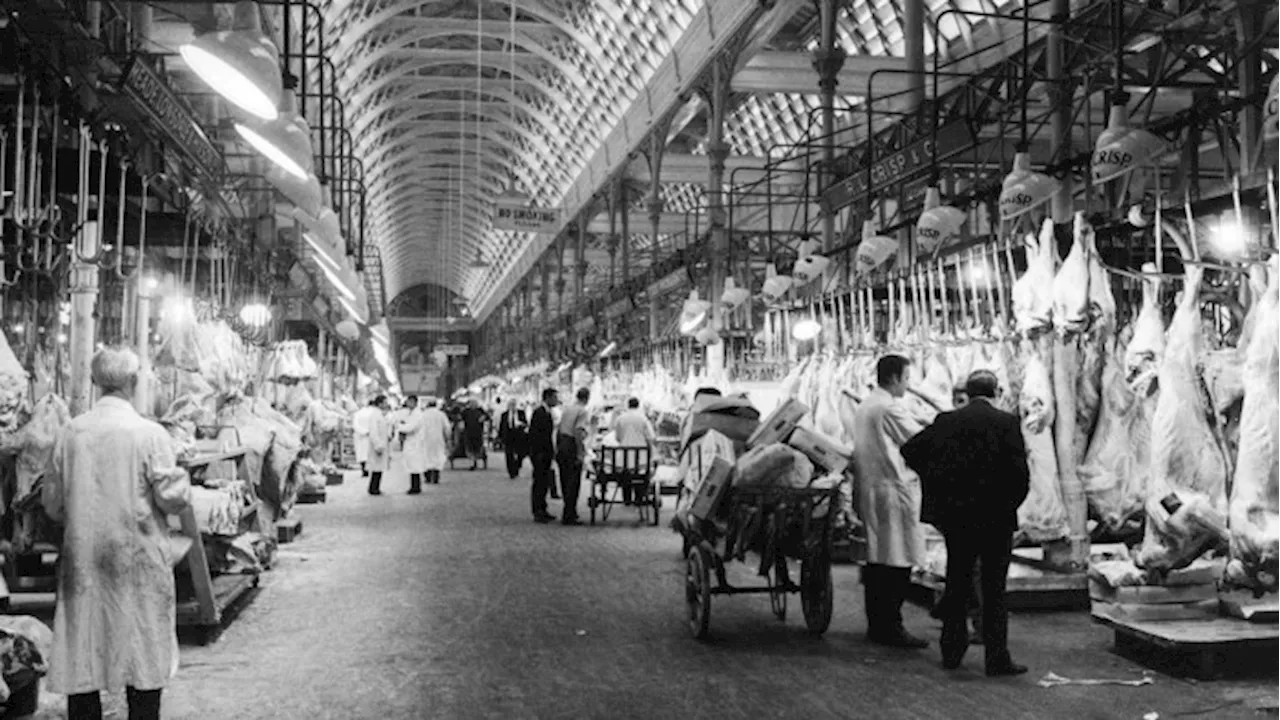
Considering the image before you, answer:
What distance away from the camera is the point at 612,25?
28.0 meters

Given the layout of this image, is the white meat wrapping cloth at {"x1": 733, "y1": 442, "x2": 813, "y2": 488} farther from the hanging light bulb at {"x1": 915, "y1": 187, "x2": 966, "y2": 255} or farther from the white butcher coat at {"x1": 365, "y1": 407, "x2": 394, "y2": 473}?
the white butcher coat at {"x1": 365, "y1": 407, "x2": 394, "y2": 473}

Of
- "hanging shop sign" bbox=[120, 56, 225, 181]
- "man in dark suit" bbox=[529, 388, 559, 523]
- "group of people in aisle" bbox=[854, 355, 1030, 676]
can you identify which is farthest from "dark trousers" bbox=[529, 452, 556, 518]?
"group of people in aisle" bbox=[854, 355, 1030, 676]

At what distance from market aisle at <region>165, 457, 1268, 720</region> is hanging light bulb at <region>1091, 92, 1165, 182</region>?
2711 millimetres

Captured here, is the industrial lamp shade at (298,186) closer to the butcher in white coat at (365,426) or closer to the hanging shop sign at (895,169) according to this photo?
the hanging shop sign at (895,169)

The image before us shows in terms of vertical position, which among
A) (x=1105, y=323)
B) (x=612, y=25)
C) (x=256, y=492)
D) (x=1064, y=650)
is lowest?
(x=1064, y=650)

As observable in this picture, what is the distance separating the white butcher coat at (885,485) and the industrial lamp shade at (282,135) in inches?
146

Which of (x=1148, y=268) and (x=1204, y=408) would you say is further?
(x=1148, y=268)

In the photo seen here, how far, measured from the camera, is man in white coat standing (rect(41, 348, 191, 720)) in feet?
16.5

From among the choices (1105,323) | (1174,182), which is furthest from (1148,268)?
(1174,182)

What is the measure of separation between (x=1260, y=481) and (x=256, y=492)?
327 inches

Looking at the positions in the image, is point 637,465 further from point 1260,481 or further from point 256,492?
point 1260,481

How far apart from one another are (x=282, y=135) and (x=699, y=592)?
3.68 m

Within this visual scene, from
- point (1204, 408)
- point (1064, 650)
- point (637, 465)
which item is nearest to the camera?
point (1204, 408)

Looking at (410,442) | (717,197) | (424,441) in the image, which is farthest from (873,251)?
(424,441)
